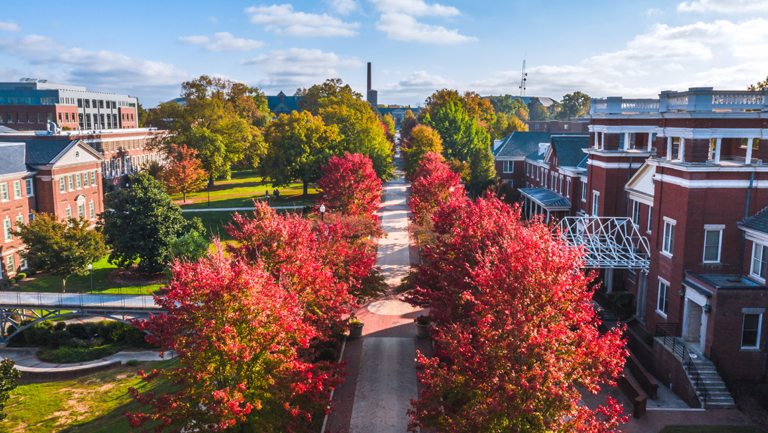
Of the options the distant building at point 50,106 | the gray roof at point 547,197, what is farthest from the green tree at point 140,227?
the distant building at point 50,106

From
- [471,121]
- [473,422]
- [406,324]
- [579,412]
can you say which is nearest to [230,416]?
[473,422]

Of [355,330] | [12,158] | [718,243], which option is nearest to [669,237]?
[718,243]

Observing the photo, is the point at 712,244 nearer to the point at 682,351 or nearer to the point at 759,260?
the point at 759,260

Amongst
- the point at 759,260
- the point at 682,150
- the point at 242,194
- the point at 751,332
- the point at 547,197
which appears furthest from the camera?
the point at 242,194

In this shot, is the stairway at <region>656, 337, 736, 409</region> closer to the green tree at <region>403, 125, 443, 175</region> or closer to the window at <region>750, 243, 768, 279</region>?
the window at <region>750, 243, 768, 279</region>

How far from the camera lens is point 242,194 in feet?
238

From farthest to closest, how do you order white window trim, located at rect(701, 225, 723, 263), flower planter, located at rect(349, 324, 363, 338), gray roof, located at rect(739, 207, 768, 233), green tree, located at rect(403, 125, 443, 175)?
1. green tree, located at rect(403, 125, 443, 175)
2. flower planter, located at rect(349, 324, 363, 338)
3. white window trim, located at rect(701, 225, 723, 263)
4. gray roof, located at rect(739, 207, 768, 233)

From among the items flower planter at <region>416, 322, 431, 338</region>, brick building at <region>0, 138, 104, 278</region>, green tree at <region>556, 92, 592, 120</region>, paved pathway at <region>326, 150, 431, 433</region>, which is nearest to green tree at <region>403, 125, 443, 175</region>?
paved pathway at <region>326, 150, 431, 433</region>

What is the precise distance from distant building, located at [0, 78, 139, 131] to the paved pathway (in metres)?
73.4

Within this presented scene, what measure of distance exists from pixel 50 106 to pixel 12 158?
50.6m

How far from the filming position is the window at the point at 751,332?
22016 millimetres

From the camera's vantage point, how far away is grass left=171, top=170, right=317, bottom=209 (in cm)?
6600

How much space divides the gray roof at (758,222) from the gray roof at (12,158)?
4898 centimetres

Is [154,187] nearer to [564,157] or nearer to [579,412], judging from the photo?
[564,157]
